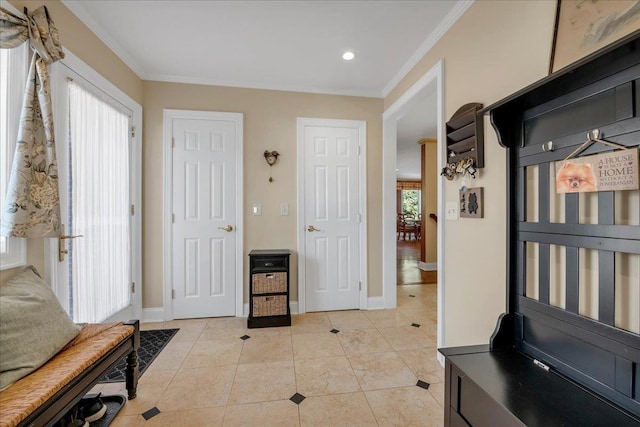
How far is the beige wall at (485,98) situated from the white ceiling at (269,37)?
305 millimetres

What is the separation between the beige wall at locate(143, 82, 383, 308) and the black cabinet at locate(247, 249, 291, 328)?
0.86 ft

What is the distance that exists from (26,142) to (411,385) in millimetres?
2764

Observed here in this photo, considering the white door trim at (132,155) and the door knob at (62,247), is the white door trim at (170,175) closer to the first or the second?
the white door trim at (132,155)

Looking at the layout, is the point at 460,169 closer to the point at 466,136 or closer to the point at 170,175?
the point at 466,136

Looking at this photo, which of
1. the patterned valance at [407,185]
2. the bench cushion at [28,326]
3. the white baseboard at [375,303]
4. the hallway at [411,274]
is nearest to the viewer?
the bench cushion at [28,326]

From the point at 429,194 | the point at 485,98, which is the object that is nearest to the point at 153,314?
the point at 485,98

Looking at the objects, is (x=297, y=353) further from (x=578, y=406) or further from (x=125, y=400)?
(x=578, y=406)

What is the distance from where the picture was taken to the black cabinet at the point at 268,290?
2.76m

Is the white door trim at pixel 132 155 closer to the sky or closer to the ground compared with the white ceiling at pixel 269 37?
closer to the ground

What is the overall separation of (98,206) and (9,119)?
35.1 inches

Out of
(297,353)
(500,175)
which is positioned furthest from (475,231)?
(297,353)

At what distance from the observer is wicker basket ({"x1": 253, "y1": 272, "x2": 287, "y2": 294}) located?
2779 millimetres

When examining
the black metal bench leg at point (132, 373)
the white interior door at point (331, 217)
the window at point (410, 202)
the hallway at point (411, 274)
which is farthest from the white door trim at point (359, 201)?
the window at point (410, 202)

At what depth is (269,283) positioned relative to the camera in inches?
110
